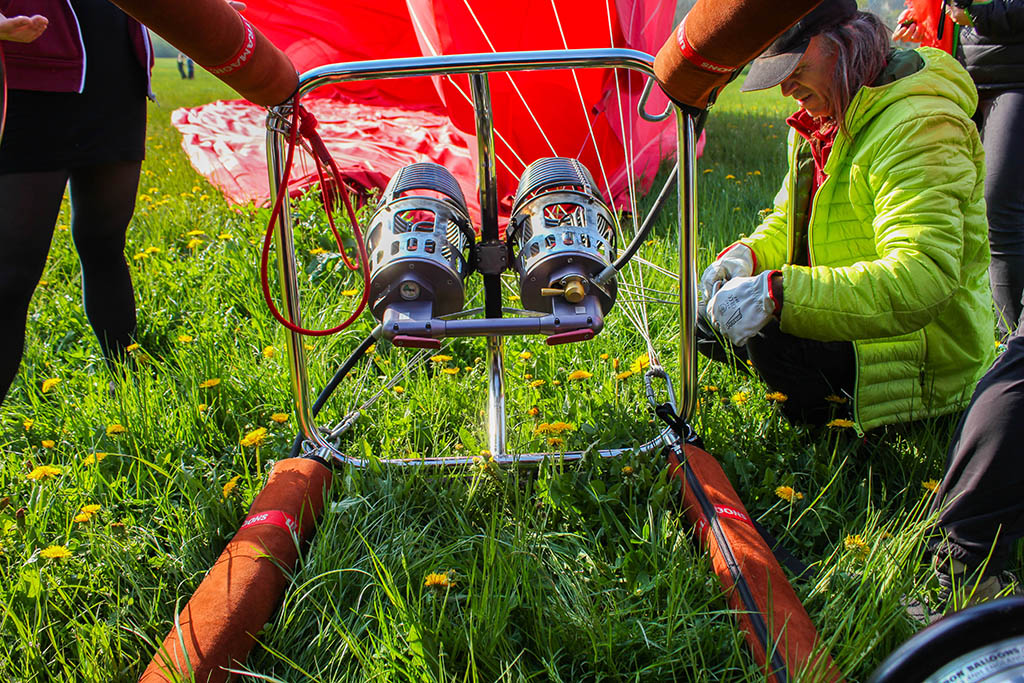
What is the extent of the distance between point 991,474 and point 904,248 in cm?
49

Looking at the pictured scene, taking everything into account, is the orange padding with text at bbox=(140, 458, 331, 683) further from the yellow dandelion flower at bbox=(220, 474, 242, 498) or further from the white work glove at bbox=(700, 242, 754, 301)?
the white work glove at bbox=(700, 242, 754, 301)

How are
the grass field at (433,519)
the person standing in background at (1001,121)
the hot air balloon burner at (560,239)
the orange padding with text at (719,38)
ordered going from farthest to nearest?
the person standing in background at (1001,121) → the hot air balloon burner at (560,239) → the grass field at (433,519) → the orange padding with text at (719,38)

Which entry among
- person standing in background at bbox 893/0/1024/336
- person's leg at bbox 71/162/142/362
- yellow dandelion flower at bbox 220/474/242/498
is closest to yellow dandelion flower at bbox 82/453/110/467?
yellow dandelion flower at bbox 220/474/242/498

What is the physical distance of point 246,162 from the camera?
14.5 ft

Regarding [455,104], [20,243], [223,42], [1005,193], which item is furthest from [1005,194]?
[20,243]

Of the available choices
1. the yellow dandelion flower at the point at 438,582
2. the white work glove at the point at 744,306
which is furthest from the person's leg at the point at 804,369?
the yellow dandelion flower at the point at 438,582

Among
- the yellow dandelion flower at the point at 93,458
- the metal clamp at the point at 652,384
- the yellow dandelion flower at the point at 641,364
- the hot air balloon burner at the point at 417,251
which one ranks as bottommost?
the yellow dandelion flower at the point at 93,458

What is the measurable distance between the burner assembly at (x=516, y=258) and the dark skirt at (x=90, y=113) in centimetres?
93

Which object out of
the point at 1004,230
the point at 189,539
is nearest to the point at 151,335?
the point at 189,539

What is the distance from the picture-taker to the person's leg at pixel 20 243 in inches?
72.8

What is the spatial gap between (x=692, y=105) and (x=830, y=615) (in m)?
0.90

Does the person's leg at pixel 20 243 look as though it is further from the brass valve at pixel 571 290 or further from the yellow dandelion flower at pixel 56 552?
the brass valve at pixel 571 290

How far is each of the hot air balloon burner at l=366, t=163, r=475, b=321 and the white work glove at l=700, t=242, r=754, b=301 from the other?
68cm

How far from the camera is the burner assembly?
138 cm
